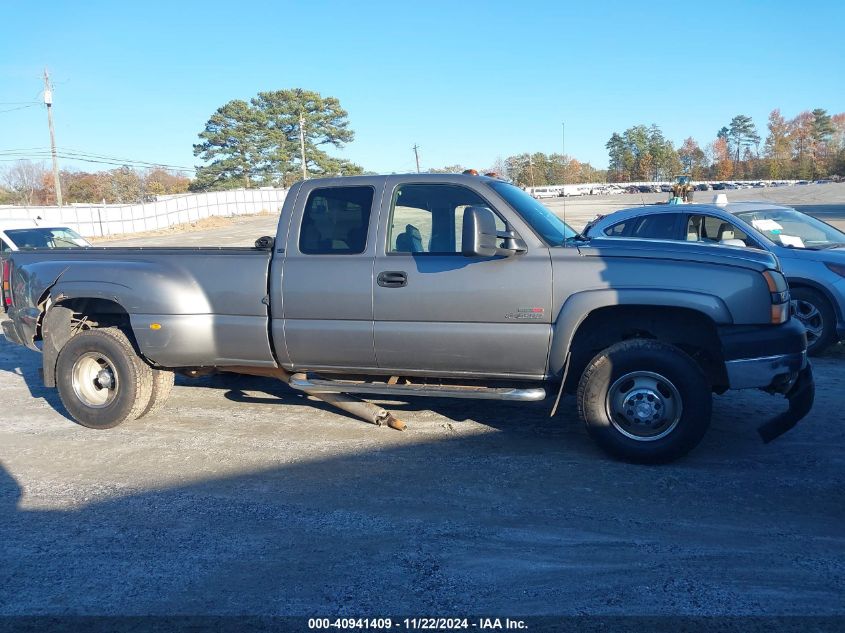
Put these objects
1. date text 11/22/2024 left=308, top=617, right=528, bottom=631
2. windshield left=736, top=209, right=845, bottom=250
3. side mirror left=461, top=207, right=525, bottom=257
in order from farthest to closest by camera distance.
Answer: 1. windshield left=736, top=209, right=845, bottom=250
2. side mirror left=461, top=207, right=525, bottom=257
3. date text 11/22/2024 left=308, top=617, right=528, bottom=631

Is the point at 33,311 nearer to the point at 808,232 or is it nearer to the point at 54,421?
the point at 54,421

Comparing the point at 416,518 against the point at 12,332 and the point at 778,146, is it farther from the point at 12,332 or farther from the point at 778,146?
the point at 778,146

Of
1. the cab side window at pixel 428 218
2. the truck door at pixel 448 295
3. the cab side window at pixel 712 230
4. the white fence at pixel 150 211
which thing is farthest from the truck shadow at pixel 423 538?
the white fence at pixel 150 211

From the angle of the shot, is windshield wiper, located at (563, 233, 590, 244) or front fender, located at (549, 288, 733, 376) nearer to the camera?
front fender, located at (549, 288, 733, 376)

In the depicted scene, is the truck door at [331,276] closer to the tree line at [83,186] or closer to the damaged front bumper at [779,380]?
the damaged front bumper at [779,380]

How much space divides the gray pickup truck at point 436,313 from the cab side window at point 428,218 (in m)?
0.01

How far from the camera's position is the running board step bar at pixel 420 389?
499 cm

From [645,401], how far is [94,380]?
4636mm

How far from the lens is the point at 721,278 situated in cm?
470

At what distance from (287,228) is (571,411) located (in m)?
2.91

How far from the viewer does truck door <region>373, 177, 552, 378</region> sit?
16.4 feet

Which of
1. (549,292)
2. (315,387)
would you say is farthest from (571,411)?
(315,387)

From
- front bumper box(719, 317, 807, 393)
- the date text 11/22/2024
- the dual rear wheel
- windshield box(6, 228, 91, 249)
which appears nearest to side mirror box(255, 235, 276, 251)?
the dual rear wheel

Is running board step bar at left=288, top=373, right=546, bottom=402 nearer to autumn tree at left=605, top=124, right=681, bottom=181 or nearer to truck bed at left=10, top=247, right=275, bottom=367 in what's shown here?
truck bed at left=10, top=247, right=275, bottom=367
